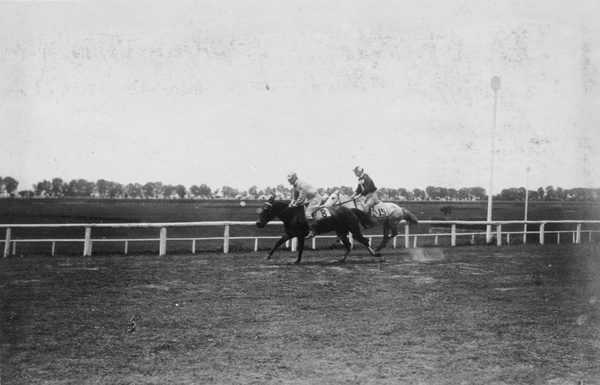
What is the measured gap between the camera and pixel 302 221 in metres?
11.3

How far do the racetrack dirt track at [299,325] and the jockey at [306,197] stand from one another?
4.68 feet

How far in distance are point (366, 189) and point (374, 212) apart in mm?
748

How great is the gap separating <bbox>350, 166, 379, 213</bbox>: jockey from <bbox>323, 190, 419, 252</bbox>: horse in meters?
0.14

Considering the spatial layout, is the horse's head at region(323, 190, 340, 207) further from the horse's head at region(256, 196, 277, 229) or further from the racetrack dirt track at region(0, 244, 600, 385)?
the racetrack dirt track at region(0, 244, 600, 385)

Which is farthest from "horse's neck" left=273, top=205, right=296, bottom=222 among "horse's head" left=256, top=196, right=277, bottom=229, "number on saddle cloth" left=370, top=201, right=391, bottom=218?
"number on saddle cloth" left=370, top=201, right=391, bottom=218

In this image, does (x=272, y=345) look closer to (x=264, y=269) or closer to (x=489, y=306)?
(x=489, y=306)

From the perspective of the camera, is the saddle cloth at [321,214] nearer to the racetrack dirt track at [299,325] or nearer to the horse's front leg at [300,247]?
the horse's front leg at [300,247]

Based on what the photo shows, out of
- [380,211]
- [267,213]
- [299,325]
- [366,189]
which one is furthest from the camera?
[380,211]

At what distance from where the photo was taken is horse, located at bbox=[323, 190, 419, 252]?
12078 mm

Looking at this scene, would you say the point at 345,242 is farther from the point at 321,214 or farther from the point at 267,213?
the point at 267,213

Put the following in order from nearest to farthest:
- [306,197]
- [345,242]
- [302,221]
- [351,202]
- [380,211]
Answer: [302,221], [345,242], [306,197], [351,202], [380,211]

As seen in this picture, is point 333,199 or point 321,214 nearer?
point 321,214

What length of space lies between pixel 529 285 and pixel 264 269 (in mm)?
4774

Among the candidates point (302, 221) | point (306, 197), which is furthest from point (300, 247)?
point (306, 197)
